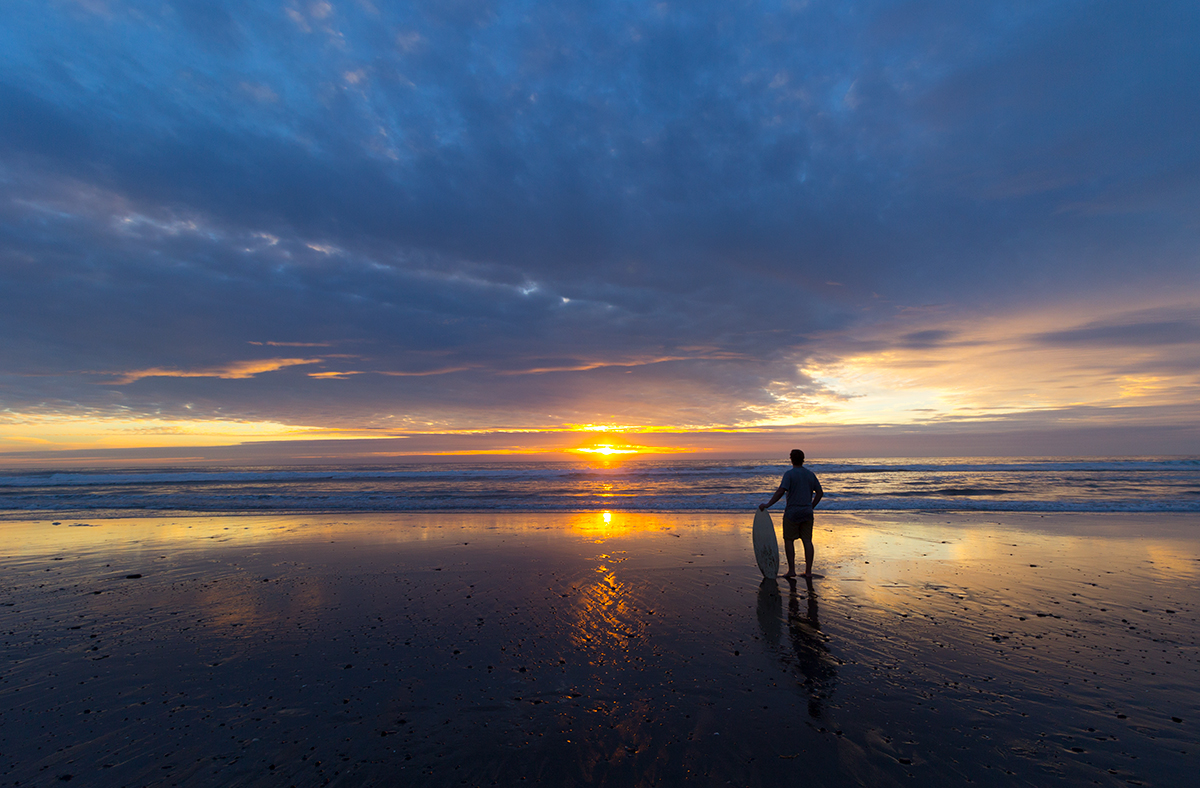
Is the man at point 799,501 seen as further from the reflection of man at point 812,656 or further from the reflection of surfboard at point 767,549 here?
the reflection of man at point 812,656

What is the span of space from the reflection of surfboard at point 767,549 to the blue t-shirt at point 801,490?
55 cm

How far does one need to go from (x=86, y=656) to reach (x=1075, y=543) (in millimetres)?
19208

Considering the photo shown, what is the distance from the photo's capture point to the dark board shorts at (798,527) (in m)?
9.59

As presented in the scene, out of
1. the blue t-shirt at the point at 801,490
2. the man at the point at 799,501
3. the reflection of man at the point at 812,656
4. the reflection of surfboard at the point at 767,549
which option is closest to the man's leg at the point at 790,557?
the man at the point at 799,501

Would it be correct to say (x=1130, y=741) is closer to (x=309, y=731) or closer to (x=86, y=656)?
(x=309, y=731)

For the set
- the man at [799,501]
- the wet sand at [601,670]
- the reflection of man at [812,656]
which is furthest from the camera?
the man at [799,501]

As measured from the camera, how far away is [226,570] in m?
10.3

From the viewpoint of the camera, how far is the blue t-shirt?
9484mm

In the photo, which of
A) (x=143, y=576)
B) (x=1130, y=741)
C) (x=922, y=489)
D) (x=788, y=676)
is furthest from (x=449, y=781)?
(x=922, y=489)

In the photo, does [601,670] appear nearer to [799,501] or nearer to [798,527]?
[799,501]

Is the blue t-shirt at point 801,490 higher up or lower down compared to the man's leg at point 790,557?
higher up

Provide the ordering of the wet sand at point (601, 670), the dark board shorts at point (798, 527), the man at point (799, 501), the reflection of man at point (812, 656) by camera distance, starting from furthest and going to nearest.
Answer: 1. the dark board shorts at point (798, 527)
2. the man at point (799, 501)
3. the reflection of man at point (812, 656)
4. the wet sand at point (601, 670)

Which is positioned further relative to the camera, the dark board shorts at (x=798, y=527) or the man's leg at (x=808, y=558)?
the dark board shorts at (x=798, y=527)

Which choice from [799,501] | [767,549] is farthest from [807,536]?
[767,549]
